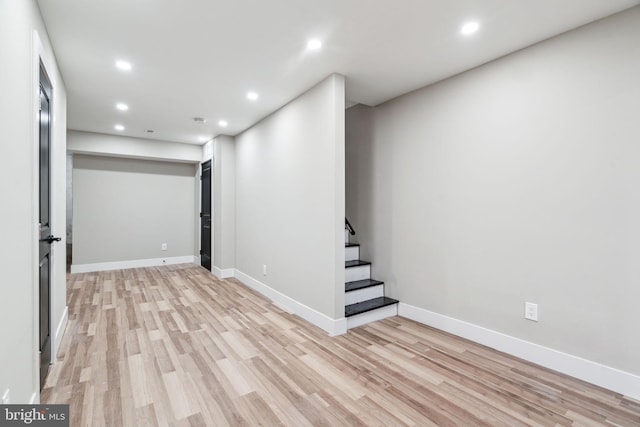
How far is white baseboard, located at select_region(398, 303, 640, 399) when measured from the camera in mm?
1946

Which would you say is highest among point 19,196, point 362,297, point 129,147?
point 129,147

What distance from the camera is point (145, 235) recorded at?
6156mm

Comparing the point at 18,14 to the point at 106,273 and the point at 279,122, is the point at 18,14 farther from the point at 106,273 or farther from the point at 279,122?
the point at 106,273

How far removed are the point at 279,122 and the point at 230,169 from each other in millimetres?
1830

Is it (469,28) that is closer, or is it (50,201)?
(469,28)

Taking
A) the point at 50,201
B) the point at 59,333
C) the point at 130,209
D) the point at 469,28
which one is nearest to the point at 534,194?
the point at 469,28

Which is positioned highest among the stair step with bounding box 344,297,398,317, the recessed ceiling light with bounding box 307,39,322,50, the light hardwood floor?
the recessed ceiling light with bounding box 307,39,322,50

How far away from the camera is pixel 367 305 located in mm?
3273

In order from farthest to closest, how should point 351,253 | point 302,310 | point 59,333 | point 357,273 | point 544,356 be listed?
→ point 351,253, point 357,273, point 302,310, point 59,333, point 544,356

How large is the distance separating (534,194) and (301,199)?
2.17m

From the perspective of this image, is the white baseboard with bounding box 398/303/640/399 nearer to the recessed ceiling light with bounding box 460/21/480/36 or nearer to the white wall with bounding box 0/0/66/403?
the recessed ceiling light with bounding box 460/21/480/36

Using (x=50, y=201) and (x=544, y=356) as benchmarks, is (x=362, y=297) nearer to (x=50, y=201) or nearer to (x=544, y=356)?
(x=544, y=356)

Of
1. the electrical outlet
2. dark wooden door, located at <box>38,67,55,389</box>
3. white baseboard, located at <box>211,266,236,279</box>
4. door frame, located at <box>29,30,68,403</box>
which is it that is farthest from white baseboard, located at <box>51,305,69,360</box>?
the electrical outlet

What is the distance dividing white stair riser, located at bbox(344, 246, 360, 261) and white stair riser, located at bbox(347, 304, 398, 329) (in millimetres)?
819
